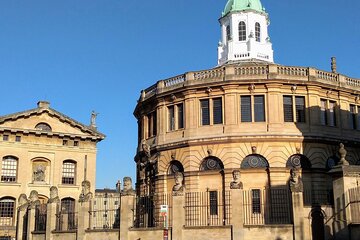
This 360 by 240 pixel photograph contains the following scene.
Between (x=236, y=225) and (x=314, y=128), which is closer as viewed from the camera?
(x=236, y=225)

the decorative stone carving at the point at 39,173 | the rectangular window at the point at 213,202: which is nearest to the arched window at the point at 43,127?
the decorative stone carving at the point at 39,173

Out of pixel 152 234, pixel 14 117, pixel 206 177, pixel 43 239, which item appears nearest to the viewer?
pixel 152 234

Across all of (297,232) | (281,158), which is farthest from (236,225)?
(281,158)

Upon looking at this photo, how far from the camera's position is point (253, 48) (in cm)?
5194

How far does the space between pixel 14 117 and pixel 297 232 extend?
3311 cm

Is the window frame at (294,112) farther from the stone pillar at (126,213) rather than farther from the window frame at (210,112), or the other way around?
the stone pillar at (126,213)

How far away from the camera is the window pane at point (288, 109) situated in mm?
39625

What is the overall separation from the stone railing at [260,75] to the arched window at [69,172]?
16659mm

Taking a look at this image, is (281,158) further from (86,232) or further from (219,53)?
(219,53)

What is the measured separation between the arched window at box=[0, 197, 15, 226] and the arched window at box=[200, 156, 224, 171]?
20.7 meters

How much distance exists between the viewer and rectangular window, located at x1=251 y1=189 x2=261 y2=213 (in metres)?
37.2

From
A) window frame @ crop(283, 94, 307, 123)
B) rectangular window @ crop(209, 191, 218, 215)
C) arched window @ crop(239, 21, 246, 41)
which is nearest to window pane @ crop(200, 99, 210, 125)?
rectangular window @ crop(209, 191, 218, 215)

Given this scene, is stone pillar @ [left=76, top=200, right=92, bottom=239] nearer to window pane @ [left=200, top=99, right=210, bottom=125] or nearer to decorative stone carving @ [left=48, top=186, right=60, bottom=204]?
decorative stone carving @ [left=48, top=186, right=60, bottom=204]

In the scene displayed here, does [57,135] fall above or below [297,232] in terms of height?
above
